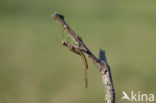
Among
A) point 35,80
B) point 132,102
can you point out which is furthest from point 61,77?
point 132,102

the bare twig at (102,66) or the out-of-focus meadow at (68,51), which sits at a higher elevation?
the out-of-focus meadow at (68,51)

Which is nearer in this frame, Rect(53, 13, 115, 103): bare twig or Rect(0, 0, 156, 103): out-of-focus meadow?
Rect(53, 13, 115, 103): bare twig

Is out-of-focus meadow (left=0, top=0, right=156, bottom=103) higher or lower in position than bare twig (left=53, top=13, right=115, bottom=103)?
higher

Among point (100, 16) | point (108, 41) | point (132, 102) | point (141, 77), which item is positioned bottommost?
point (132, 102)

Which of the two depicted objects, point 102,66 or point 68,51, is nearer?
point 102,66

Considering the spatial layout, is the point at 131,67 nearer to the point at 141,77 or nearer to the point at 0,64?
the point at 141,77

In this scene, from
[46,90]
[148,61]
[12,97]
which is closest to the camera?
[12,97]

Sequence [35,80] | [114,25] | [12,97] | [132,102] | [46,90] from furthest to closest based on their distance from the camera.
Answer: [114,25], [35,80], [46,90], [12,97], [132,102]

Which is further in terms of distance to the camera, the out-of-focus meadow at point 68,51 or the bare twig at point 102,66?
the out-of-focus meadow at point 68,51
